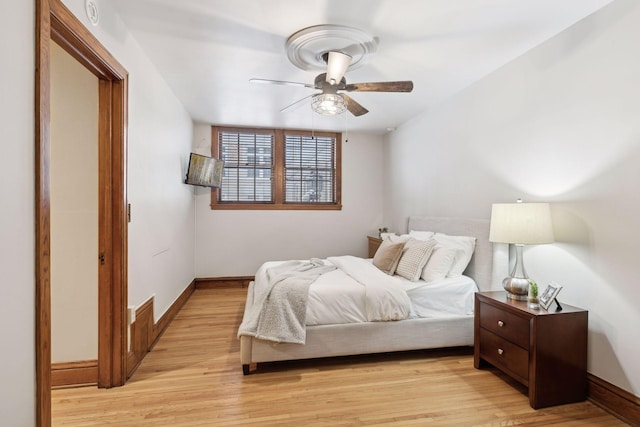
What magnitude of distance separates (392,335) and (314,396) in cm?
88

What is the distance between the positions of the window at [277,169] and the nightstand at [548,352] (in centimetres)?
371

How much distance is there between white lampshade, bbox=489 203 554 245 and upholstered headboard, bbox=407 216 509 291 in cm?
54

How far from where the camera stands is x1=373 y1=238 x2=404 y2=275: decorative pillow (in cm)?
333

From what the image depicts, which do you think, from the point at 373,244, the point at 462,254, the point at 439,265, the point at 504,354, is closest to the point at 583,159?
the point at 462,254

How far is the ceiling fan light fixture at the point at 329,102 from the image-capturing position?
2.64 meters

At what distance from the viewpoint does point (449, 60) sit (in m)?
2.89

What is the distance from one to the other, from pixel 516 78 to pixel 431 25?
1.09m

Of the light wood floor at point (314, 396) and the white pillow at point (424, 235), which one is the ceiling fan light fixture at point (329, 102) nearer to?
the white pillow at point (424, 235)

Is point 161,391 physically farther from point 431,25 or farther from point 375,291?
point 431,25

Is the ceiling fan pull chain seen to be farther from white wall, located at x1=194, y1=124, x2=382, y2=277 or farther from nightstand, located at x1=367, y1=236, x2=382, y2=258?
nightstand, located at x1=367, y1=236, x2=382, y2=258

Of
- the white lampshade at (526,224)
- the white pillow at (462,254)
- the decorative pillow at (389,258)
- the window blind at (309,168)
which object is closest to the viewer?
the white lampshade at (526,224)

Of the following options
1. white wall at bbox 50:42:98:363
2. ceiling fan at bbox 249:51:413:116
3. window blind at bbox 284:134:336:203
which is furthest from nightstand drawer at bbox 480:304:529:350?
window blind at bbox 284:134:336:203

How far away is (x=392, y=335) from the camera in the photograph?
2.77 m

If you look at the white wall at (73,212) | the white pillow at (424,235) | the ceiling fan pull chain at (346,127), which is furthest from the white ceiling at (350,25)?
the white pillow at (424,235)
